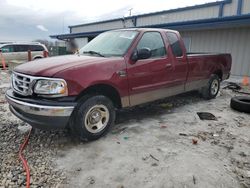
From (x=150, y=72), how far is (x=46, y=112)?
7.04ft

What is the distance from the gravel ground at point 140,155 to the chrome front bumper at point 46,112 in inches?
19.6

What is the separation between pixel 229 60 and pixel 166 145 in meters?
4.67

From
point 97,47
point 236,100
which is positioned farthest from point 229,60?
point 97,47

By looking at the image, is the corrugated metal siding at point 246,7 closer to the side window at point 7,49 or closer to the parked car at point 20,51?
the parked car at point 20,51

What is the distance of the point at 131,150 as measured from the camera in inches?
139

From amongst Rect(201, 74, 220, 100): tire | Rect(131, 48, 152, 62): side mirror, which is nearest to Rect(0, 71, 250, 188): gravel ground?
Rect(131, 48, 152, 62): side mirror

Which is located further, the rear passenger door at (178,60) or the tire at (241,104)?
the tire at (241,104)

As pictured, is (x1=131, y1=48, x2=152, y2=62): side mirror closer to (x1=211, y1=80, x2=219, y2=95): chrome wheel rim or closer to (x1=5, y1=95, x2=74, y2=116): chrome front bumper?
(x1=5, y1=95, x2=74, y2=116): chrome front bumper

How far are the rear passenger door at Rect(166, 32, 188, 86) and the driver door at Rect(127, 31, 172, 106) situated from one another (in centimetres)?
25

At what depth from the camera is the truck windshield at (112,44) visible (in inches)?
167

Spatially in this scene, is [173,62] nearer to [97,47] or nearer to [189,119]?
[189,119]

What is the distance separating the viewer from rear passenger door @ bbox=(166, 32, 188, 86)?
5.07 metres

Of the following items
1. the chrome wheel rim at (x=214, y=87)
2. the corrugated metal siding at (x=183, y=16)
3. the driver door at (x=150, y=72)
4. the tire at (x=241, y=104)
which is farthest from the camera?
the corrugated metal siding at (x=183, y=16)

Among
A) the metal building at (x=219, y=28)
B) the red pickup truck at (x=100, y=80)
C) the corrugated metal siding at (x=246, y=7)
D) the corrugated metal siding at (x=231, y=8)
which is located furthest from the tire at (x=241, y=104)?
the corrugated metal siding at (x=231, y=8)
